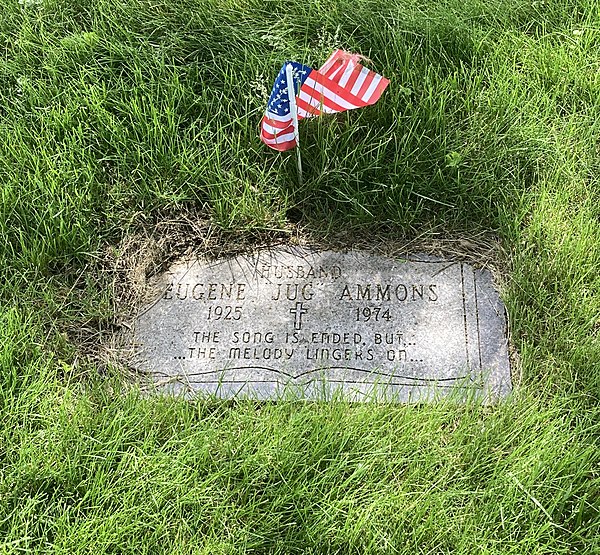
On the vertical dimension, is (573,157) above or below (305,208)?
above

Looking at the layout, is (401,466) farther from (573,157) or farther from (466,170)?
(573,157)

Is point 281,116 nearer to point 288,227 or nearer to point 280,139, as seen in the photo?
point 280,139

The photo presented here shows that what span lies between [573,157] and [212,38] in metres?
1.51

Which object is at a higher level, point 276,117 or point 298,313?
point 276,117

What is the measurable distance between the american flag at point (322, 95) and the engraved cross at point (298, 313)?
0.57 m

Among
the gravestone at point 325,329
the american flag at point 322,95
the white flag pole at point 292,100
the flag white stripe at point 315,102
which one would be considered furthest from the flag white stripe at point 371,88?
the gravestone at point 325,329

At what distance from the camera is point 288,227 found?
2.65 meters

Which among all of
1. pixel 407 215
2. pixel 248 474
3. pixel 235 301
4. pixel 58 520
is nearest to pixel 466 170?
pixel 407 215

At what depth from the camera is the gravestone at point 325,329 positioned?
2277mm

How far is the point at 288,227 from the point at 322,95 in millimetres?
489

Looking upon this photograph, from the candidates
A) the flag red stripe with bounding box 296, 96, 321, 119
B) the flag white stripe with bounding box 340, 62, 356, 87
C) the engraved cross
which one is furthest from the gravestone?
the flag white stripe with bounding box 340, 62, 356, 87

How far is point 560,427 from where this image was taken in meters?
2.13

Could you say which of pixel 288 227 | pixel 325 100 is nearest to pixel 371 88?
pixel 325 100

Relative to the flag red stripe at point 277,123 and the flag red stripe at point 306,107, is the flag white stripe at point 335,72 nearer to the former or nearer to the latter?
the flag red stripe at point 306,107
